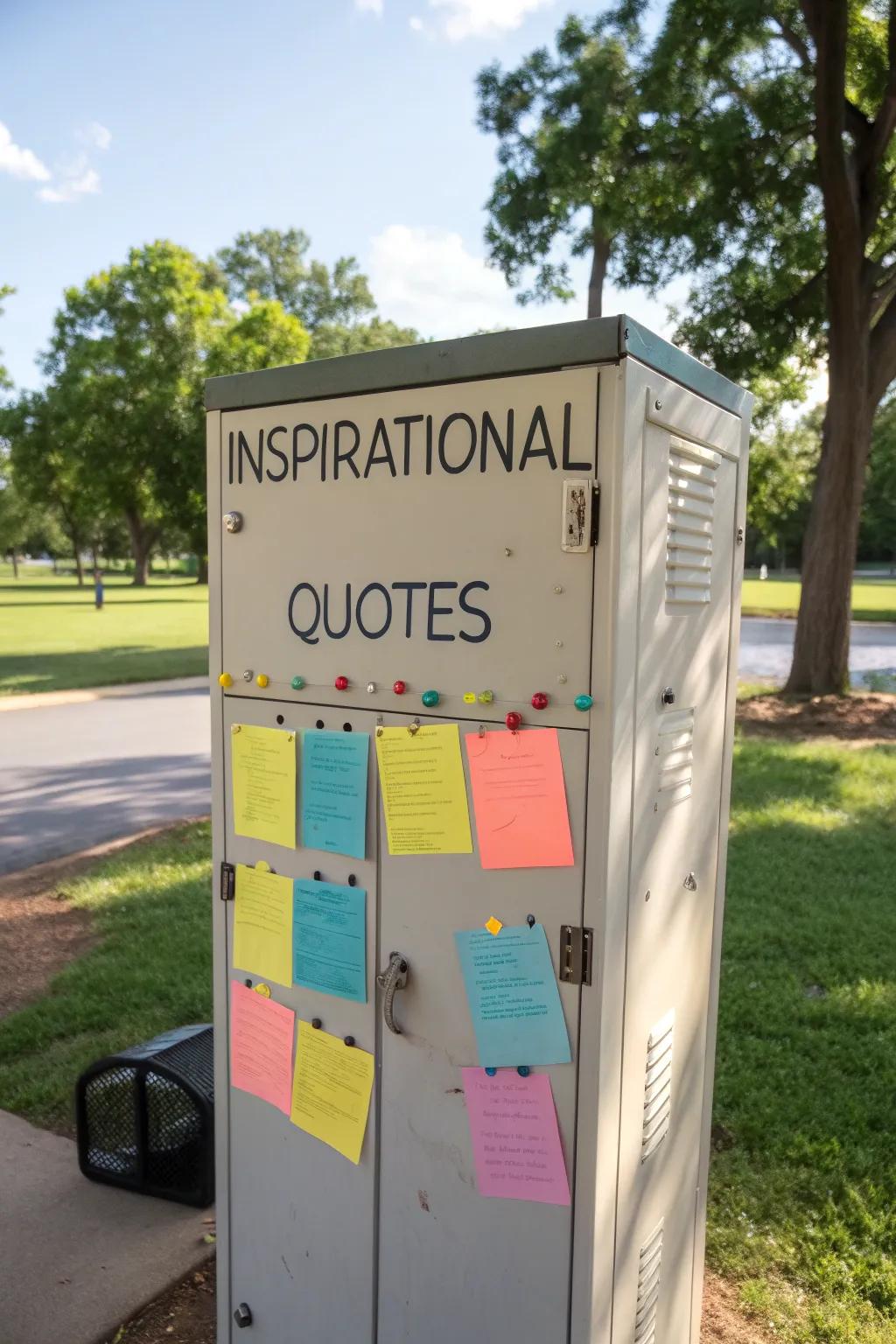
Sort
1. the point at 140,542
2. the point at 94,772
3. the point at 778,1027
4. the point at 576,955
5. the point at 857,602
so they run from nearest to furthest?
the point at 576,955
the point at 778,1027
the point at 94,772
the point at 857,602
the point at 140,542

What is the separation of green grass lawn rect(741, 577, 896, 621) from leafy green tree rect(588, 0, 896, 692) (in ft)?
66.9

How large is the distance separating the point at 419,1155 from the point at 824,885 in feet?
14.5

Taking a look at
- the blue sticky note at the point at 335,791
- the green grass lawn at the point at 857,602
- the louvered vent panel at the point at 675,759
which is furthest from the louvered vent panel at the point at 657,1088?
the green grass lawn at the point at 857,602

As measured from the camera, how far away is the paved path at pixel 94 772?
755 centimetres

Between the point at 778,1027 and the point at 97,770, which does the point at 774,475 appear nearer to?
the point at 97,770

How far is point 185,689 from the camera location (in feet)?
50.3

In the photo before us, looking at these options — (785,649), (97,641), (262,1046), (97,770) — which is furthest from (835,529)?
(97,641)

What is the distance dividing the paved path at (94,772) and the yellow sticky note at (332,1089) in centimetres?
519

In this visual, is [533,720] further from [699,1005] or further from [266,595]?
[699,1005]

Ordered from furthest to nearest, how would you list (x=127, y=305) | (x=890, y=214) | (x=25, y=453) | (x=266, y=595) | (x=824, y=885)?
(x=25, y=453) → (x=127, y=305) → (x=890, y=214) → (x=824, y=885) → (x=266, y=595)

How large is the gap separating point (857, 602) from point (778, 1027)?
43.7 m

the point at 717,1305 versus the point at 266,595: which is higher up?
the point at 266,595

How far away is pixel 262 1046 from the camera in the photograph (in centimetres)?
221

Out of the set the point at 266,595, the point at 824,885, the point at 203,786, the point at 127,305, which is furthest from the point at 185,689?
the point at 127,305
